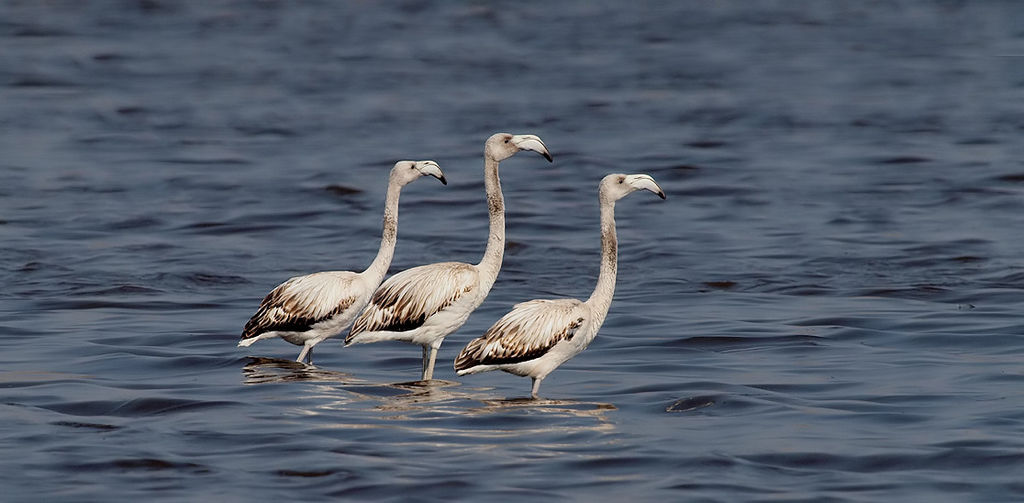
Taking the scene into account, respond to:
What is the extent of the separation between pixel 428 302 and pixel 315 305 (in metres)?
1.01

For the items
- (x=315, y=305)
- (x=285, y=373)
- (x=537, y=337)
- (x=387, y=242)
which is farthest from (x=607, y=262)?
(x=285, y=373)

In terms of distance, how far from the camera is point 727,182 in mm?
22703

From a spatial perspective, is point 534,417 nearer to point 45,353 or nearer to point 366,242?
point 45,353

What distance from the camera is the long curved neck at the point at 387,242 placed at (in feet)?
42.5

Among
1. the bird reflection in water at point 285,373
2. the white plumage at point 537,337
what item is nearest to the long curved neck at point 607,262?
the white plumage at point 537,337

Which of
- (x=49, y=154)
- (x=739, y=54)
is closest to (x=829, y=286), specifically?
(x=49, y=154)

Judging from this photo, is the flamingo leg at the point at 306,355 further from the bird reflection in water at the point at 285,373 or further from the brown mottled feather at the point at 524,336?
the brown mottled feather at the point at 524,336

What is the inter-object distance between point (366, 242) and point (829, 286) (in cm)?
569

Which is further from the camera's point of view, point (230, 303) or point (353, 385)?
point (230, 303)

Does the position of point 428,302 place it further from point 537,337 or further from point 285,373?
point 285,373

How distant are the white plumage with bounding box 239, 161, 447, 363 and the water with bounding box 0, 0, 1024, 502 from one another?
37cm

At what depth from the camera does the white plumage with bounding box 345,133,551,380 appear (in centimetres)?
1212

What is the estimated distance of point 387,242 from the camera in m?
13.1

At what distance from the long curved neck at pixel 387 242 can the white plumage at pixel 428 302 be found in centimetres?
46
